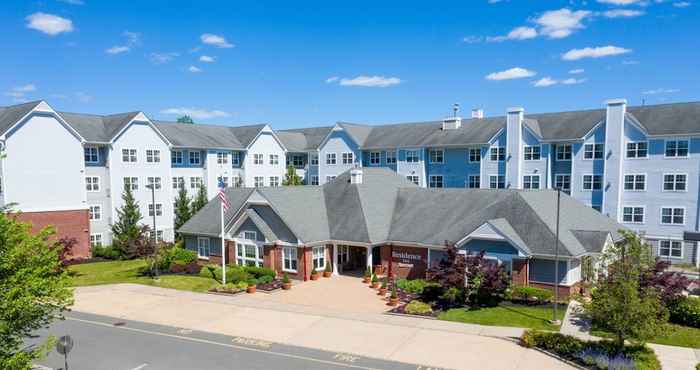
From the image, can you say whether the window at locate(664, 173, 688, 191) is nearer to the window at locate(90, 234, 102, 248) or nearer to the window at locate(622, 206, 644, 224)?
the window at locate(622, 206, 644, 224)

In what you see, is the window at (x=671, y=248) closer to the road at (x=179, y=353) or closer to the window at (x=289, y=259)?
the window at (x=289, y=259)

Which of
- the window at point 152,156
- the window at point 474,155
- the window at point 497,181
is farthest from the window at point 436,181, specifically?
the window at point 152,156

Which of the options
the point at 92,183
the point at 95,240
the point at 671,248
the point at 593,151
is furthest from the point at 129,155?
the point at 671,248

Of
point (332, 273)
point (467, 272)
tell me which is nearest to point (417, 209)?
point (332, 273)

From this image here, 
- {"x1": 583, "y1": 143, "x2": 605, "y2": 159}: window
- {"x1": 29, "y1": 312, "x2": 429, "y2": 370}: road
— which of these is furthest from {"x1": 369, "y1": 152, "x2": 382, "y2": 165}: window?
{"x1": 29, "y1": 312, "x2": 429, "y2": 370}: road

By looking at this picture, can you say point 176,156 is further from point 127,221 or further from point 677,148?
point 677,148

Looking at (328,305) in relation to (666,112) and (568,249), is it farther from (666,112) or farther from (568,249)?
(666,112)
